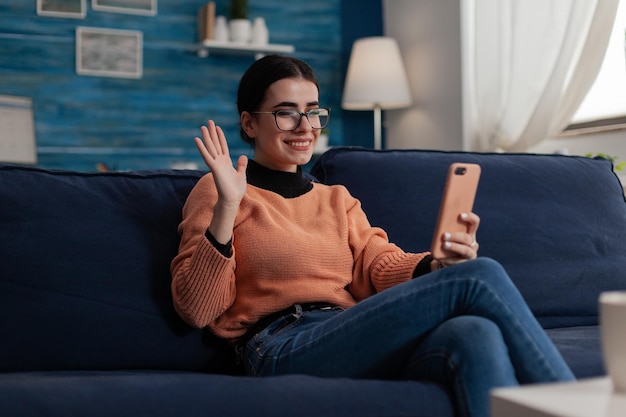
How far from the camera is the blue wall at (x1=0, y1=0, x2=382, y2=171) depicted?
432 centimetres

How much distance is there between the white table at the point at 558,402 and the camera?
82cm

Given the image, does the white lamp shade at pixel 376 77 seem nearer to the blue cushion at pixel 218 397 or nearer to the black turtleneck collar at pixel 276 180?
the black turtleneck collar at pixel 276 180

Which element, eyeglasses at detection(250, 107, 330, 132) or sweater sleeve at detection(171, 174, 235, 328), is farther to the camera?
eyeglasses at detection(250, 107, 330, 132)

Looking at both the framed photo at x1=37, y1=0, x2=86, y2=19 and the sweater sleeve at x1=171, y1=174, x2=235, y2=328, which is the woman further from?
the framed photo at x1=37, y1=0, x2=86, y2=19

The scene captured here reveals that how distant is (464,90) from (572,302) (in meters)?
2.33

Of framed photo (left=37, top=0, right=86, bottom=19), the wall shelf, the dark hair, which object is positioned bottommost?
the dark hair

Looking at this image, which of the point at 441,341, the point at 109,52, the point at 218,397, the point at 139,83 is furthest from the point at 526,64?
the point at 218,397

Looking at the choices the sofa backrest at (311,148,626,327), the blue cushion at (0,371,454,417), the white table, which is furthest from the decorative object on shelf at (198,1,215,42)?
the white table

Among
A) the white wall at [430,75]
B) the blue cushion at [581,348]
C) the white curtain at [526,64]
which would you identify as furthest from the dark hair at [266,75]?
the white wall at [430,75]

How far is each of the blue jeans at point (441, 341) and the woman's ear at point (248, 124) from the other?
21.9 inches

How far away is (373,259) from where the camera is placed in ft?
6.37

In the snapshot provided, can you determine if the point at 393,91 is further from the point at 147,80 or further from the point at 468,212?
the point at 468,212

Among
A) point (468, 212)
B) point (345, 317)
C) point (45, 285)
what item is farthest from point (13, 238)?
point (468, 212)

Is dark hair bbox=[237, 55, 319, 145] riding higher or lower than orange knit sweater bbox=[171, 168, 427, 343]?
higher
